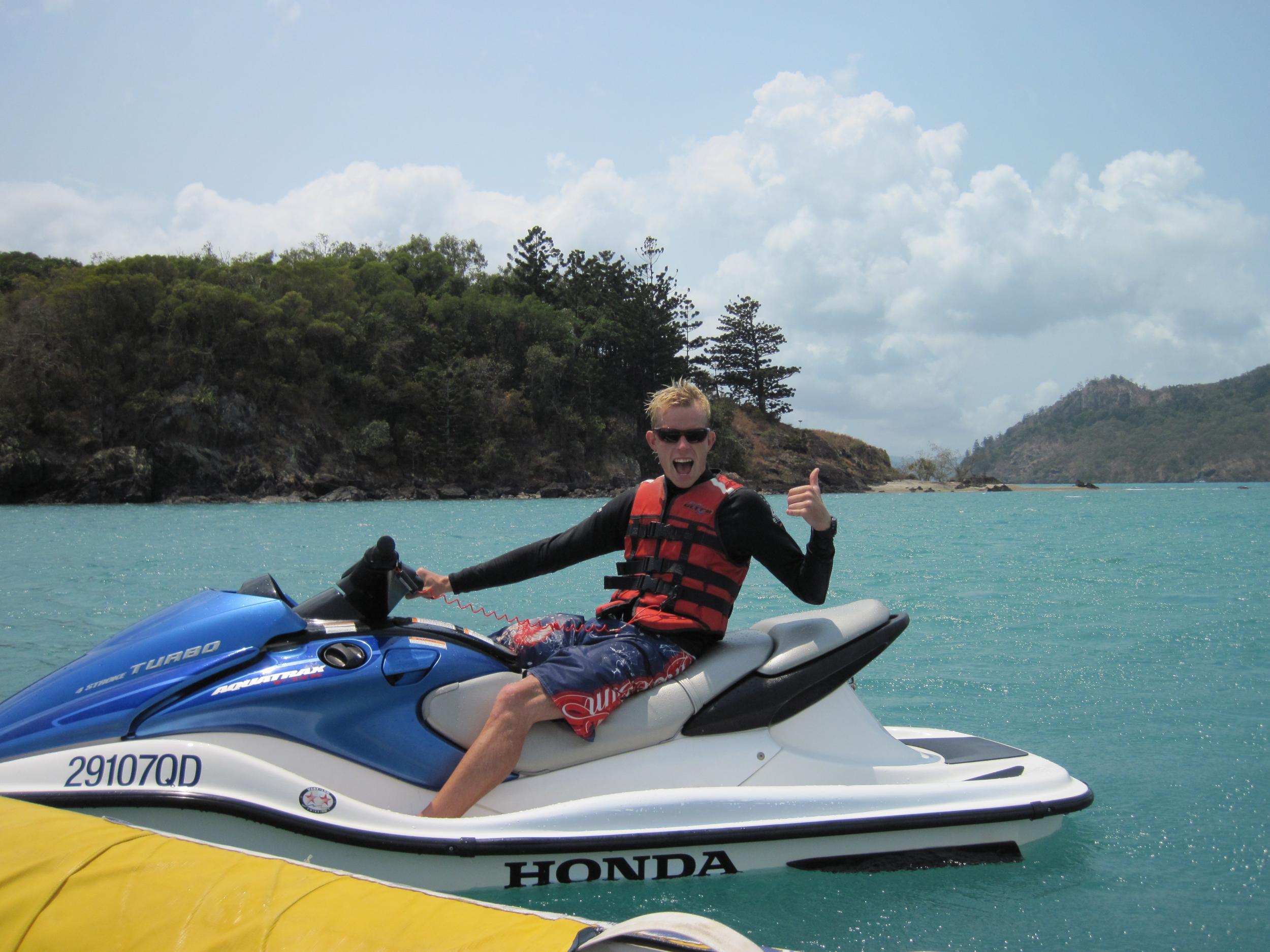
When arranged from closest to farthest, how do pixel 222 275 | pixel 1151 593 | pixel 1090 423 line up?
pixel 1151 593 → pixel 222 275 → pixel 1090 423

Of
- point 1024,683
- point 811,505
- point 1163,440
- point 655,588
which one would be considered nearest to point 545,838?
point 655,588

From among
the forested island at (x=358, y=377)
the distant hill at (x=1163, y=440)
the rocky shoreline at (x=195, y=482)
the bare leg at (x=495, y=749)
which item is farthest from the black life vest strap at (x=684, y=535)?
the distant hill at (x=1163, y=440)

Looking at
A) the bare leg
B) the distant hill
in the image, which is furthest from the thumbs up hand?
the distant hill

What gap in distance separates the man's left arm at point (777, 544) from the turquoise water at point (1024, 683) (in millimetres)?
916

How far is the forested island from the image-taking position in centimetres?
4012

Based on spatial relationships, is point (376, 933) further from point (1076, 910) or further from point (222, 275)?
point (222, 275)

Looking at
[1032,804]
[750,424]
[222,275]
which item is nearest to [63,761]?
[1032,804]

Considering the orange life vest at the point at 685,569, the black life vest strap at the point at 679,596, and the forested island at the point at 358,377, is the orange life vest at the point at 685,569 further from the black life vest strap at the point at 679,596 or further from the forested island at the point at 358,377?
the forested island at the point at 358,377

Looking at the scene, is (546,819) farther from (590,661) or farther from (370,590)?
(370,590)

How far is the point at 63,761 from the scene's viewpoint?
96.2 inches

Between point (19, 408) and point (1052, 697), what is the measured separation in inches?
1730

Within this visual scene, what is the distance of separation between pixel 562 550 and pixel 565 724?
683mm

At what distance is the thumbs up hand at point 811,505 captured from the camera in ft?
9.04

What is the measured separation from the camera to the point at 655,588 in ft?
9.89
